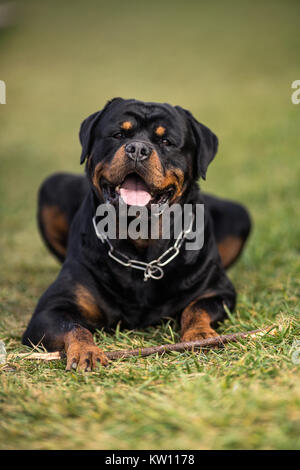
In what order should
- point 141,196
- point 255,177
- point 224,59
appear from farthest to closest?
point 224,59 < point 255,177 < point 141,196

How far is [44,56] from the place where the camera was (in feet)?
65.7

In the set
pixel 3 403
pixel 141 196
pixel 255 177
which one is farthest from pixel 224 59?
pixel 3 403

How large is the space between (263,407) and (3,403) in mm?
849

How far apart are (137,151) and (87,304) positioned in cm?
78

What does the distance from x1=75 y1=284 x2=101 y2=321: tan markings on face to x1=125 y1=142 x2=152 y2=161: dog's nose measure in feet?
2.32

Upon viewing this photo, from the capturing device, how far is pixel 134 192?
2.63 meters

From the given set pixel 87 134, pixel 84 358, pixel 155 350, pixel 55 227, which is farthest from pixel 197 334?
pixel 55 227

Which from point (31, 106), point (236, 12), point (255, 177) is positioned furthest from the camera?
point (236, 12)

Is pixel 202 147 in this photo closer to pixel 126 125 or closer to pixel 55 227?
pixel 126 125

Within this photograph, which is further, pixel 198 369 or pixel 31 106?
pixel 31 106

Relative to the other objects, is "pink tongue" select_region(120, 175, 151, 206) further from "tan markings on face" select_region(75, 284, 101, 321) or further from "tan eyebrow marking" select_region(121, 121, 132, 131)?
"tan markings on face" select_region(75, 284, 101, 321)

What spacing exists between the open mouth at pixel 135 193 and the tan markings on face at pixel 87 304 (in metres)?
0.48

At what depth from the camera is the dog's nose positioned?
2.52 meters

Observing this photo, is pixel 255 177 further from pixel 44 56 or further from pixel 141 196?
pixel 44 56
